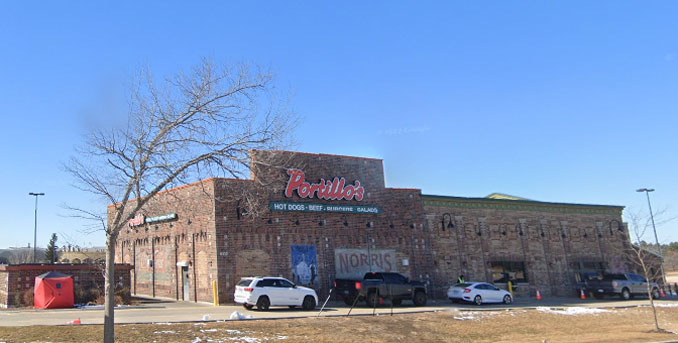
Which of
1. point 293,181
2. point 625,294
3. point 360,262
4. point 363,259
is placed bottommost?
point 625,294

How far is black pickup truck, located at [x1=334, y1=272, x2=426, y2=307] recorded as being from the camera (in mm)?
27188

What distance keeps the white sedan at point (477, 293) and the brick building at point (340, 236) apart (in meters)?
3.02

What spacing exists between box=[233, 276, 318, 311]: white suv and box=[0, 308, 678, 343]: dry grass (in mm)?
3533

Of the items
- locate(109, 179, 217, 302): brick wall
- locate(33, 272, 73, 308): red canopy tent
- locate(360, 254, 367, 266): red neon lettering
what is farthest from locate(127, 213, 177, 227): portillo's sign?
locate(360, 254, 367, 266): red neon lettering

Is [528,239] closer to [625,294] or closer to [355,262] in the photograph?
[625,294]

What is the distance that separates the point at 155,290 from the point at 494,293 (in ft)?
67.3

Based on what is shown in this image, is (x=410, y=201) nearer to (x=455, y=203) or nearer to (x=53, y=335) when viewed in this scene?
(x=455, y=203)

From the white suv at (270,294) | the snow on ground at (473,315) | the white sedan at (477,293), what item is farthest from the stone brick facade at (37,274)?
the white sedan at (477,293)

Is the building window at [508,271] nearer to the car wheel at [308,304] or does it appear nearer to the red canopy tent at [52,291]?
the car wheel at [308,304]

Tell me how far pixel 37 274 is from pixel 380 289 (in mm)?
16902

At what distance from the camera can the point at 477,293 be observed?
30.1 metres

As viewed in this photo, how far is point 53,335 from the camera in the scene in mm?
15773

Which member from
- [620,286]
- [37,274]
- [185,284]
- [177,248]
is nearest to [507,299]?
[620,286]

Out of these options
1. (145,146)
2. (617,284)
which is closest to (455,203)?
(617,284)
